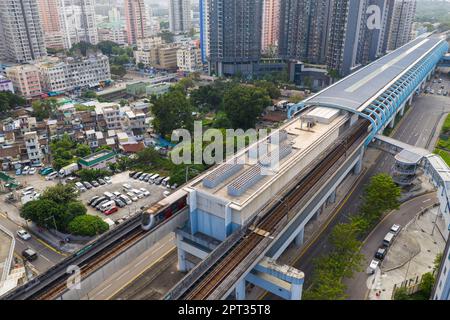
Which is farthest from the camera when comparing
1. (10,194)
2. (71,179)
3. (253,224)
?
(71,179)

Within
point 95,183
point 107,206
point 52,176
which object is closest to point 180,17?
point 52,176

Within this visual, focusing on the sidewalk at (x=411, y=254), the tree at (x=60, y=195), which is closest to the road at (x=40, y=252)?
the tree at (x=60, y=195)

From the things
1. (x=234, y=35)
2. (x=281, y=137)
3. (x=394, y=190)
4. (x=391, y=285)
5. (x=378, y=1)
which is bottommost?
(x=391, y=285)

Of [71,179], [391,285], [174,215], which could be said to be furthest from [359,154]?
[71,179]

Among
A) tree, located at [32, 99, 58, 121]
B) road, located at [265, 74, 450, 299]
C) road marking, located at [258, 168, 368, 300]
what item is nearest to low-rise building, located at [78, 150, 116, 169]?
tree, located at [32, 99, 58, 121]

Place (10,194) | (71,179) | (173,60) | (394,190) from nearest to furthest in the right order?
(394,190)
(10,194)
(71,179)
(173,60)

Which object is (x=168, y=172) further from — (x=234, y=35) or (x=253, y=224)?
(x=234, y=35)

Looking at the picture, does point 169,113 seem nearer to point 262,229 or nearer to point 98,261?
point 262,229
